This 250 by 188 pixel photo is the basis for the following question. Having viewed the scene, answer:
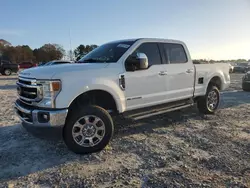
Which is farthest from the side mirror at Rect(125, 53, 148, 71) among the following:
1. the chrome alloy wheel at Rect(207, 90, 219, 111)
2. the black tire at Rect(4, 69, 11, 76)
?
the black tire at Rect(4, 69, 11, 76)

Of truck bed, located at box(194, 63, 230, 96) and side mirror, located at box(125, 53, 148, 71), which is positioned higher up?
side mirror, located at box(125, 53, 148, 71)

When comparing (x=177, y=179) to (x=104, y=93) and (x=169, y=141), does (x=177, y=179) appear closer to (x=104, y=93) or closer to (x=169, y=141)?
(x=169, y=141)

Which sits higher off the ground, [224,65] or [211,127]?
[224,65]

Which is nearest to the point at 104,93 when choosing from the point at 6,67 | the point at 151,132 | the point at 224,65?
the point at 151,132

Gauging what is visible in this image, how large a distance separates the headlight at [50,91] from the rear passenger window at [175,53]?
9.46 feet

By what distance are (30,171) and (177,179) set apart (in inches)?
83.3

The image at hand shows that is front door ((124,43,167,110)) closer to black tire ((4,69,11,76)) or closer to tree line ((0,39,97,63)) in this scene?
black tire ((4,69,11,76))

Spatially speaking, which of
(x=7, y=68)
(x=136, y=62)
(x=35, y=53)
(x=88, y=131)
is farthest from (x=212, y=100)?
(x=35, y=53)

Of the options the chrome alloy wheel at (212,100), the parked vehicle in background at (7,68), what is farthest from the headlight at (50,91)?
the parked vehicle in background at (7,68)

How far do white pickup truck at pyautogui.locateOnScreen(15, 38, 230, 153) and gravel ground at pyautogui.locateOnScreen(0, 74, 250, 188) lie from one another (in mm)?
328

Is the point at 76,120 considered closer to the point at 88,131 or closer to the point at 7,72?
the point at 88,131

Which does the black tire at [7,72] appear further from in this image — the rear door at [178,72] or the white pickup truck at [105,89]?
the rear door at [178,72]

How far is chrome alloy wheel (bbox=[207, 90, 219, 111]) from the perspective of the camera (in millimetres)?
7073

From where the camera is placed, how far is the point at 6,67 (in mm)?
28266
